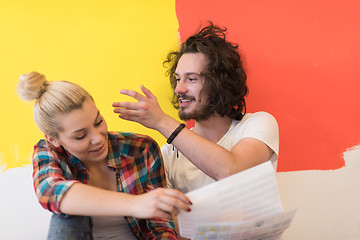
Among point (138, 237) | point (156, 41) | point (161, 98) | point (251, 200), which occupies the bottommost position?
point (138, 237)

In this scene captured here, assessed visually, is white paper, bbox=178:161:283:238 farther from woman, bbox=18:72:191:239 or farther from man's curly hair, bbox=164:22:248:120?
man's curly hair, bbox=164:22:248:120

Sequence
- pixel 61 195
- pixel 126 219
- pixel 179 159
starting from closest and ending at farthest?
pixel 61 195, pixel 126 219, pixel 179 159

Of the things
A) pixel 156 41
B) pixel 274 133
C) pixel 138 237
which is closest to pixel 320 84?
pixel 274 133

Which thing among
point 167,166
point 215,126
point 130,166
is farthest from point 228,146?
point 130,166

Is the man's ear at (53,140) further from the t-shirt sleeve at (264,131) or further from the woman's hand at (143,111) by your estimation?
the t-shirt sleeve at (264,131)

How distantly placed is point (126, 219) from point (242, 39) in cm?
92

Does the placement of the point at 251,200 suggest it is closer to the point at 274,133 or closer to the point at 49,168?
the point at 274,133

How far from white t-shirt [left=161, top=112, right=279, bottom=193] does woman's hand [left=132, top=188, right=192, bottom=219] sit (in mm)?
461

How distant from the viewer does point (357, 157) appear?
62.0 inches

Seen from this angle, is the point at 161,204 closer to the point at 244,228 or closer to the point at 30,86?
the point at 244,228

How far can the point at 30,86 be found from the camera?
44.4 inches

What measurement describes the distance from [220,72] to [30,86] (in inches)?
27.8

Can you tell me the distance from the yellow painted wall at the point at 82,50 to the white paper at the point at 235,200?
30.5 inches

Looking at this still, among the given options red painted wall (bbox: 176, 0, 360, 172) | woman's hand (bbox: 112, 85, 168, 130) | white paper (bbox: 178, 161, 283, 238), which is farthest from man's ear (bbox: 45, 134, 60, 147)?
red painted wall (bbox: 176, 0, 360, 172)
